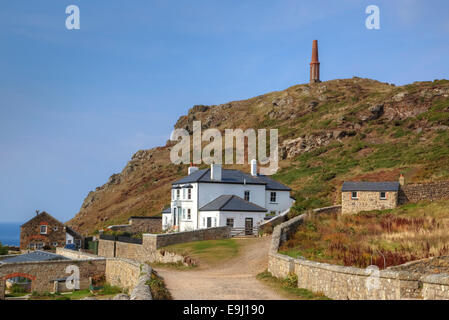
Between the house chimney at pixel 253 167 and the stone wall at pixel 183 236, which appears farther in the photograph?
the house chimney at pixel 253 167

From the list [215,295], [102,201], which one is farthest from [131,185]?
[215,295]

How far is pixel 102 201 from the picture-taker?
11038 cm

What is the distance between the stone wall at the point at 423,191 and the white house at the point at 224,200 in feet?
38.7

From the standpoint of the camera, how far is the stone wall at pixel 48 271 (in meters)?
35.8

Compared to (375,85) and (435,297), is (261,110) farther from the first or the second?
(435,297)

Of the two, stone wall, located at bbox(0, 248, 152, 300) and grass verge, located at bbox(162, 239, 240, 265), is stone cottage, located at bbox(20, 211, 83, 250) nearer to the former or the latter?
stone wall, located at bbox(0, 248, 152, 300)

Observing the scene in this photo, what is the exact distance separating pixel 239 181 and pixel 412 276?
35.1 m

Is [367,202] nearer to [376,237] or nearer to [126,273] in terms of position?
[376,237]

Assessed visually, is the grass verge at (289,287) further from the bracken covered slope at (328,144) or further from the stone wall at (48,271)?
the bracken covered slope at (328,144)

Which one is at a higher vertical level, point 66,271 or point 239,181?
point 239,181

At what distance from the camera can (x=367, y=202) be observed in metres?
41.2

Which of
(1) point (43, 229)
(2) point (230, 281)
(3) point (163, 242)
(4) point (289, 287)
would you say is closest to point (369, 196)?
(3) point (163, 242)

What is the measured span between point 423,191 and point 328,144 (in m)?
49.9

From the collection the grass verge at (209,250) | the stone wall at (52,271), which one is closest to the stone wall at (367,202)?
the grass verge at (209,250)
